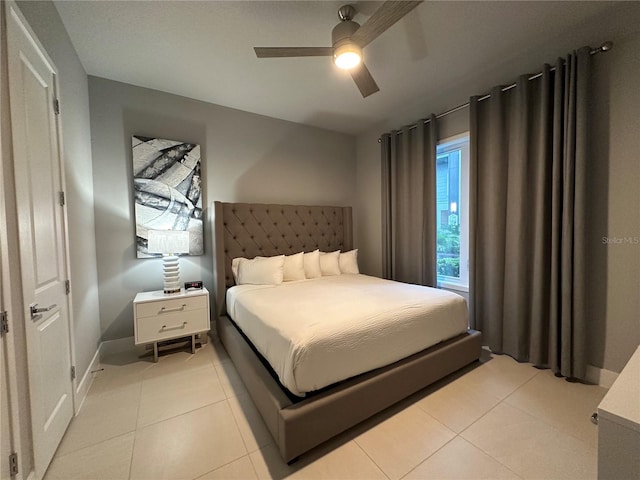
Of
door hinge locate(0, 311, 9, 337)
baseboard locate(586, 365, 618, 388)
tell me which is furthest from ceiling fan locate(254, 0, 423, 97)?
baseboard locate(586, 365, 618, 388)

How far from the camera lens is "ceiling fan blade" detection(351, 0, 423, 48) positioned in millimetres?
1304

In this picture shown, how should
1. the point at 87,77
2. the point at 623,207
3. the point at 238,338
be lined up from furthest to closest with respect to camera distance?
the point at 87,77
the point at 238,338
the point at 623,207

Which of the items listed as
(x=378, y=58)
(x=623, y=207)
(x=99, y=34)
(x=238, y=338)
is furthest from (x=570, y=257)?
(x=99, y=34)

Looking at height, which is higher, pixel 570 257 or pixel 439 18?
pixel 439 18

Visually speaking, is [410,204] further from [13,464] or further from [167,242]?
[13,464]

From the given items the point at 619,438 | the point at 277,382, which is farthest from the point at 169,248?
the point at 619,438

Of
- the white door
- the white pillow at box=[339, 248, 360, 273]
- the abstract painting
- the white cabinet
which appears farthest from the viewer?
the white pillow at box=[339, 248, 360, 273]

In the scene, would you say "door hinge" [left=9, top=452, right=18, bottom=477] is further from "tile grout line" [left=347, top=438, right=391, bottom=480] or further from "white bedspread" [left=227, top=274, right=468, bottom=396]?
"tile grout line" [left=347, top=438, right=391, bottom=480]

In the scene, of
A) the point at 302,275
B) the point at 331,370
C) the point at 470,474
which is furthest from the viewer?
the point at 302,275

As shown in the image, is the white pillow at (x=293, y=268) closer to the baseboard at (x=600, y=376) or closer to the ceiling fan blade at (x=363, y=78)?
the ceiling fan blade at (x=363, y=78)

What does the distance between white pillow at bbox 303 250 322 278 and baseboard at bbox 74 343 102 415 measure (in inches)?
83.3

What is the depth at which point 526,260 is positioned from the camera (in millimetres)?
2213

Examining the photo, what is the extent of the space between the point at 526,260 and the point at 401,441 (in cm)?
184

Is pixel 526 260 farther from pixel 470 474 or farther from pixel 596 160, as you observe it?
pixel 470 474
